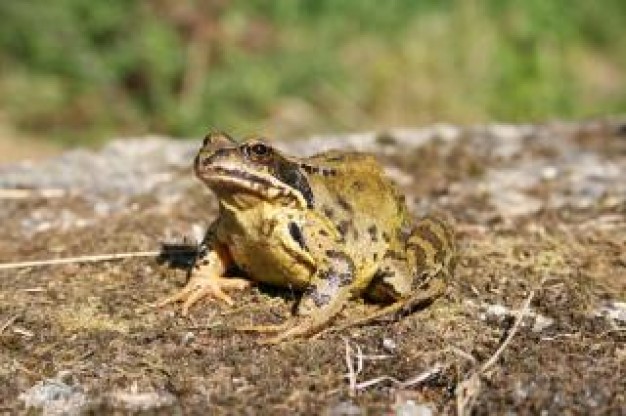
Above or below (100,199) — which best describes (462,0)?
above

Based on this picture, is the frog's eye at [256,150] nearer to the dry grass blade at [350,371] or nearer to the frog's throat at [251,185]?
the frog's throat at [251,185]

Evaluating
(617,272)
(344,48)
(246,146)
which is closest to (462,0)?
(344,48)

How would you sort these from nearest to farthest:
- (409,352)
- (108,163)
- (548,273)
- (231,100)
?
(409,352) < (548,273) < (108,163) < (231,100)

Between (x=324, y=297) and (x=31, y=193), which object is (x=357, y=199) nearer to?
(x=324, y=297)

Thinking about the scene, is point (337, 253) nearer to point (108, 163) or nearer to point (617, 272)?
point (617, 272)

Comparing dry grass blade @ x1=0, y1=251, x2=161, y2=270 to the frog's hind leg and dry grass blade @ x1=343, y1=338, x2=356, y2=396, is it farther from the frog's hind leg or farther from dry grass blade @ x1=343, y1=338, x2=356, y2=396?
dry grass blade @ x1=343, y1=338, x2=356, y2=396

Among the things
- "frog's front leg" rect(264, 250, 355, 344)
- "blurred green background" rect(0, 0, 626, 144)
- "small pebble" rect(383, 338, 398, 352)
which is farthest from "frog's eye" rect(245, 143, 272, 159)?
"blurred green background" rect(0, 0, 626, 144)
